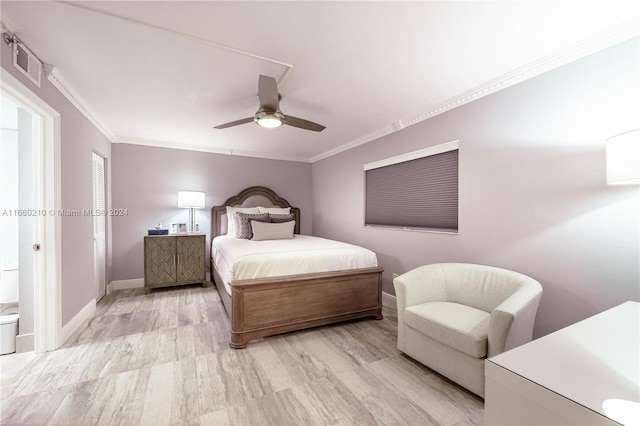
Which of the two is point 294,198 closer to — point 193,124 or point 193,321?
point 193,124

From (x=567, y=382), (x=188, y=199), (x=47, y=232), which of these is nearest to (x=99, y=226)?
(x=188, y=199)

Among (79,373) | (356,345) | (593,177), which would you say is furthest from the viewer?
(356,345)

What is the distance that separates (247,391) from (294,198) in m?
3.93

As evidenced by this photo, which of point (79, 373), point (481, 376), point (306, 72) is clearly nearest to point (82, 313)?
point (79, 373)

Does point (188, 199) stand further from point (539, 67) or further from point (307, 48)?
point (539, 67)

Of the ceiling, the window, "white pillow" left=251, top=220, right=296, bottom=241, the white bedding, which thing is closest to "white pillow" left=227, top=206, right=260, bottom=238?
"white pillow" left=251, top=220, right=296, bottom=241

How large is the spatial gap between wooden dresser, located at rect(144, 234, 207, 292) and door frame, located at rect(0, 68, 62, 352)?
1622mm

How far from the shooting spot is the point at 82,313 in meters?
2.76

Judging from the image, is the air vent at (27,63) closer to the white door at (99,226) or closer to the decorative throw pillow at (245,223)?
the white door at (99,226)

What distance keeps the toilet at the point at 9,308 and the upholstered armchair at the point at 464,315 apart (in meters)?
3.32

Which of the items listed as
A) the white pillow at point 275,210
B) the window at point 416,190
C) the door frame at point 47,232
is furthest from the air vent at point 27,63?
the window at point 416,190

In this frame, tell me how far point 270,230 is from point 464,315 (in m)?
2.75

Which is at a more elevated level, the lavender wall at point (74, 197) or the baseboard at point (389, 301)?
the lavender wall at point (74, 197)

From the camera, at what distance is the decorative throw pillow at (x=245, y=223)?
4.04m
